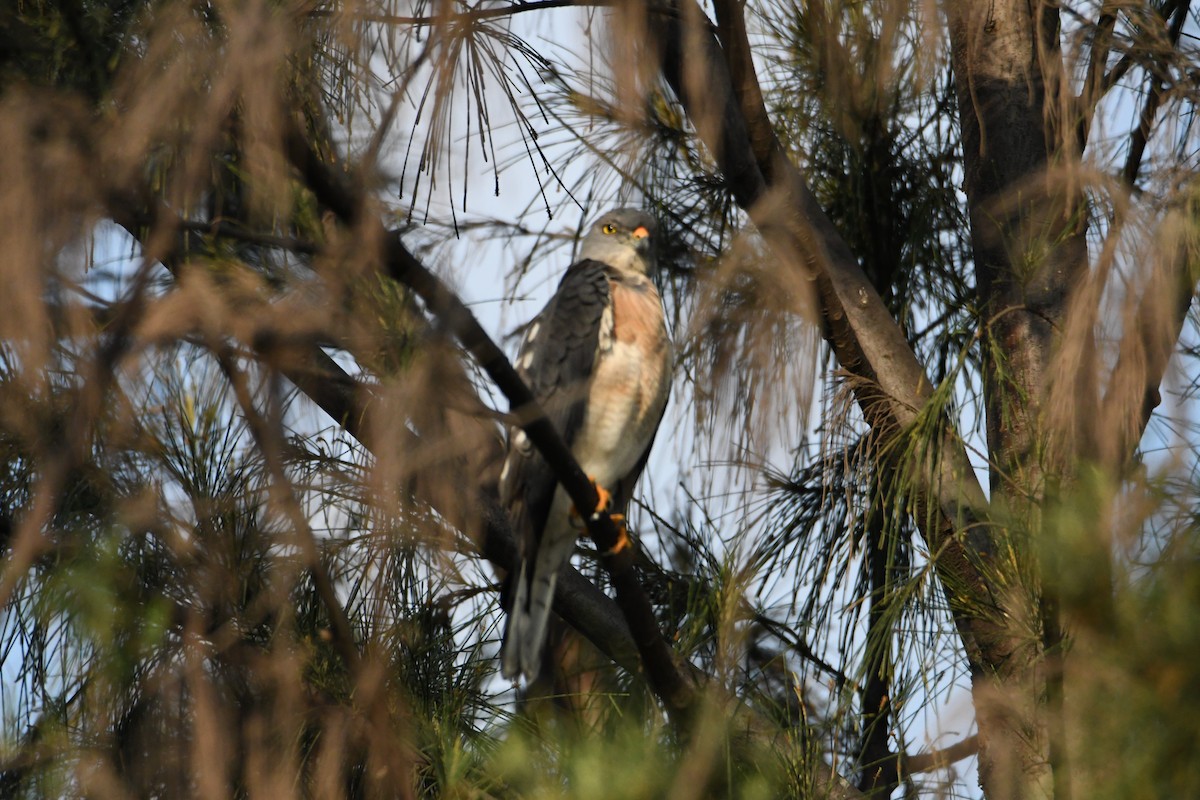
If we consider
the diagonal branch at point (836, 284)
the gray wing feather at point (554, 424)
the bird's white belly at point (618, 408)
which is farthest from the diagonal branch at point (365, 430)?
the diagonal branch at point (836, 284)

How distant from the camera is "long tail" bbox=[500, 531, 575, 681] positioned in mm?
2789

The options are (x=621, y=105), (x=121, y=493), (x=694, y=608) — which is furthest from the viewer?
(x=694, y=608)

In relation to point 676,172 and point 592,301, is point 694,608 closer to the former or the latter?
point 592,301

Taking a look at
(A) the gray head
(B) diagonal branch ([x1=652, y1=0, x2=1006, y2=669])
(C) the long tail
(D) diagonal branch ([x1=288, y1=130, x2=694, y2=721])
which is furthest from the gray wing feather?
(B) diagonal branch ([x1=652, y1=0, x2=1006, y2=669])

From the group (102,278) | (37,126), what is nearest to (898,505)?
(102,278)

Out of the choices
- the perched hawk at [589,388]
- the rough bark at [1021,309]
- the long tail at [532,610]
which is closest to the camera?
the rough bark at [1021,309]

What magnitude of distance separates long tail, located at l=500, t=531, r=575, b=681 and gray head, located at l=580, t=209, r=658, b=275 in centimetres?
93

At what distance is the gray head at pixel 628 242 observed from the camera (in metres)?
3.55

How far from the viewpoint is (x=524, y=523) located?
2.93 metres

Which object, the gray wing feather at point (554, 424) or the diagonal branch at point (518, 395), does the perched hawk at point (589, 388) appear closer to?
the gray wing feather at point (554, 424)

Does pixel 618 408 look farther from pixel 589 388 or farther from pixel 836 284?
pixel 836 284

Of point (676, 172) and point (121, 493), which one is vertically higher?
point (676, 172)

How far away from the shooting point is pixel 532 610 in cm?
288

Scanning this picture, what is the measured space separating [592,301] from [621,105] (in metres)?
A: 1.67
